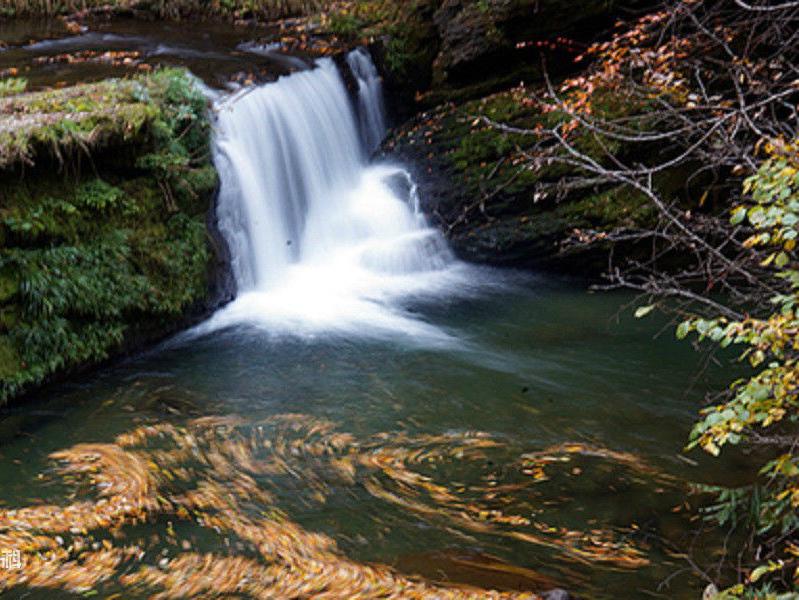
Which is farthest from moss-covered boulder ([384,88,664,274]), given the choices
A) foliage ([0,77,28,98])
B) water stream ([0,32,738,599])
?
foliage ([0,77,28,98])

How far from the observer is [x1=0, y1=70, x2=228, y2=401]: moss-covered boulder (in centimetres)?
611

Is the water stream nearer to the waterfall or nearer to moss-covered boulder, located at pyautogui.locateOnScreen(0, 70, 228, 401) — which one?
moss-covered boulder, located at pyautogui.locateOnScreen(0, 70, 228, 401)

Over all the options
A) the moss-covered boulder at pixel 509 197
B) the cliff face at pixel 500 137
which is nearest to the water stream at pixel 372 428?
the moss-covered boulder at pixel 509 197

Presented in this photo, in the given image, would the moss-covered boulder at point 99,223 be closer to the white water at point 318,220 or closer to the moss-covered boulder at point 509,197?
the white water at point 318,220

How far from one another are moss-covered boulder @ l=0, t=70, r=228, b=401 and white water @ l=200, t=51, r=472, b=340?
71 cm

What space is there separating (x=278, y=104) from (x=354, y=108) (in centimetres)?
196

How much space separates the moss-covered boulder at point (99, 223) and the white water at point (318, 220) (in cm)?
71

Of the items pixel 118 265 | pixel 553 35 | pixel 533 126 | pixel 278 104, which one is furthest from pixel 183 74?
pixel 553 35

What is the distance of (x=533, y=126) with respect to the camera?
1050 cm

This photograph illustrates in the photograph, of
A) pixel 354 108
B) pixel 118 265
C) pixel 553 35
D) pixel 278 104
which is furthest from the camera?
pixel 354 108

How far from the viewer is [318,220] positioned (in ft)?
34.5

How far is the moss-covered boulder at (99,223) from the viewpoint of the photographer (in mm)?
6105

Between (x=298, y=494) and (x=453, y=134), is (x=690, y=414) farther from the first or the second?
(x=453, y=134)

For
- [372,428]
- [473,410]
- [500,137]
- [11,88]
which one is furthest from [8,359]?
[500,137]
